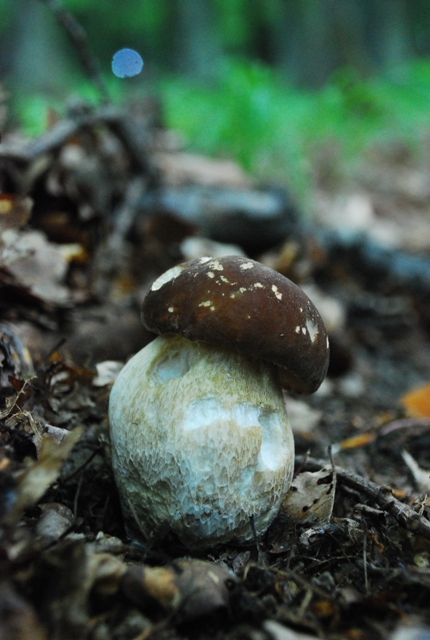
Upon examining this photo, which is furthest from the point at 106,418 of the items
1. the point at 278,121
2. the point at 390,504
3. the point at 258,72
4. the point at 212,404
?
the point at 258,72

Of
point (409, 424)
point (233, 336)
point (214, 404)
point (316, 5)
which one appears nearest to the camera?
point (233, 336)

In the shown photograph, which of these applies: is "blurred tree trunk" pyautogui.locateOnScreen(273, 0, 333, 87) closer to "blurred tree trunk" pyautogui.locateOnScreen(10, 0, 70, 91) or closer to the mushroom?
"blurred tree trunk" pyautogui.locateOnScreen(10, 0, 70, 91)

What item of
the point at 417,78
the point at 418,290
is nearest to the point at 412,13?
the point at 417,78

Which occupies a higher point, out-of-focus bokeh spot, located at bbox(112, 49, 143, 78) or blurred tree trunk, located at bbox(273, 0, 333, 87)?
out-of-focus bokeh spot, located at bbox(112, 49, 143, 78)

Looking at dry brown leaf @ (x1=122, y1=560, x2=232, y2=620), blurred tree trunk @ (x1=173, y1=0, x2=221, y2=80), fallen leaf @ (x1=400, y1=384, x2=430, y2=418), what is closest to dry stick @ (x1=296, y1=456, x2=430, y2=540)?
dry brown leaf @ (x1=122, y1=560, x2=232, y2=620)

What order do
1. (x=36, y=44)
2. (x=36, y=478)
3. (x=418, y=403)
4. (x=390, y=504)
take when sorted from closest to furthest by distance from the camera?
(x=36, y=478) → (x=390, y=504) → (x=418, y=403) → (x=36, y=44)

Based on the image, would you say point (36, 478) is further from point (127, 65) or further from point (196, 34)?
point (196, 34)

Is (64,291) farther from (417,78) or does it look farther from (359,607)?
(417,78)
